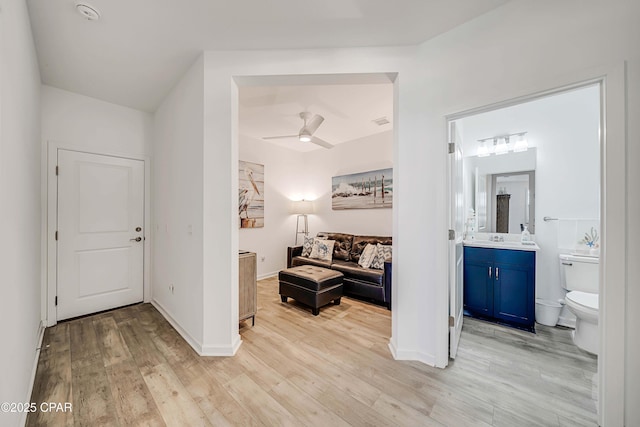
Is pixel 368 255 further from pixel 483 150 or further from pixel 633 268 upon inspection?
pixel 633 268

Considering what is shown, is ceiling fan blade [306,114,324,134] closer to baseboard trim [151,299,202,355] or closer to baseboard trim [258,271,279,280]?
baseboard trim [151,299,202,355]

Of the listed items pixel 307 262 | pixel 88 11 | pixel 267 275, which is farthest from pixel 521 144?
pixel 267 275

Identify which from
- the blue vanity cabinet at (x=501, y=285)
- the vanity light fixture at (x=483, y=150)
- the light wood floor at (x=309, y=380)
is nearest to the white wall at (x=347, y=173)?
the vanity light fixture at (x=483, y=150)

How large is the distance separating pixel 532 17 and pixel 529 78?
0.38 metres

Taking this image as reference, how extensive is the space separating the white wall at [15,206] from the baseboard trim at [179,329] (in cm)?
97

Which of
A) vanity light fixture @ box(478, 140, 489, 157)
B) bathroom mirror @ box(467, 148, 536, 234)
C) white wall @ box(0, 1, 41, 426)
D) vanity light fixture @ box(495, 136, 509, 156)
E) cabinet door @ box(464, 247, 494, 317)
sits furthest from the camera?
vanity light fixture @ box(478, 140, 489, 157)

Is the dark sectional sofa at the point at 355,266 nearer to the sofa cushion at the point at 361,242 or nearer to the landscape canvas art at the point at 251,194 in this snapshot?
the sofa cushion at the point at 361,242

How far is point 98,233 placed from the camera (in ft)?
9.78

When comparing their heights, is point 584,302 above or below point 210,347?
above

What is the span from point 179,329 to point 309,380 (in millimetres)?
1549

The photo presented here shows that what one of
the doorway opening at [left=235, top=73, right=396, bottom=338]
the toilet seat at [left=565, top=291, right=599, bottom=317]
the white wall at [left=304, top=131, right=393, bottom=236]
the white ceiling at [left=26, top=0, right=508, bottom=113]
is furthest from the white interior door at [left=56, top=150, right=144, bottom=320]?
the toilet seat at [left=565, top=291, right=599, bottom=317]

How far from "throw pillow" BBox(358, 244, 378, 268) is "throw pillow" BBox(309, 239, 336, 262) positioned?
24.3 inches

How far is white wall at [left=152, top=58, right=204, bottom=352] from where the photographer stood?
7.28ft

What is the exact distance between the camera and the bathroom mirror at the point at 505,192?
2857 millimetres
